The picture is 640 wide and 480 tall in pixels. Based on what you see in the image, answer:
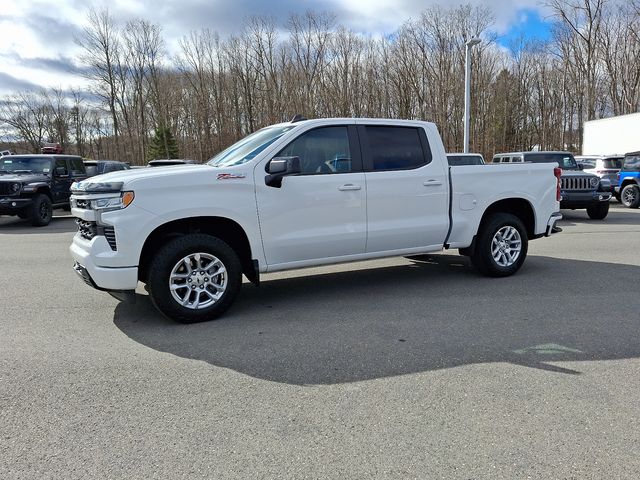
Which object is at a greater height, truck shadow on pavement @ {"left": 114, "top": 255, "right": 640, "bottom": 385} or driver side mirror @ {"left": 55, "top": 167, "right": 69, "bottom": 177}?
driver side mirror @ {"left": 55, "top": 167, "right": 69, "bottom": 177}

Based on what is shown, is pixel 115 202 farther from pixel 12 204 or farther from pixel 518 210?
pixel 12 204

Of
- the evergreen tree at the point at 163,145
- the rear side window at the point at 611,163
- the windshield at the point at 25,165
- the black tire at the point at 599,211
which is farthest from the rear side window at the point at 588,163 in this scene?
the evergreen tree at the point at 163,145

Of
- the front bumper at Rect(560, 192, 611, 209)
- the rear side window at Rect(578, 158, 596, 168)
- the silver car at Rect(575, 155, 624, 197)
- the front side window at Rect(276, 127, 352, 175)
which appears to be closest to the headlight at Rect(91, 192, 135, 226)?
the front side window at Rect(276, 127, 352, 175)

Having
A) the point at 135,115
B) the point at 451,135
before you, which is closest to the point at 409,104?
the point at 451,135

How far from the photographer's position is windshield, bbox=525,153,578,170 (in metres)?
14.5

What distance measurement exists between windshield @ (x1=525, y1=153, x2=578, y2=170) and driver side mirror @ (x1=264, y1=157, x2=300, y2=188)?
1208 centimetres

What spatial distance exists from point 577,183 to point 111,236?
12853 millimetres

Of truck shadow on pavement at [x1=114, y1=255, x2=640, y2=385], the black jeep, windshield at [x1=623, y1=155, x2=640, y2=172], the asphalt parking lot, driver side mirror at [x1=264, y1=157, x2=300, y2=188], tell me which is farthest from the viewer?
windshield at [x1=623, y1=155, x2=640, y2=172]

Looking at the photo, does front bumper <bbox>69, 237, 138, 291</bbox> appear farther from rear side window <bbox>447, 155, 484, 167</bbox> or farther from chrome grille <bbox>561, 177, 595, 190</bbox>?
rear side window <bbox>447, 155, 484, 167</bbox>

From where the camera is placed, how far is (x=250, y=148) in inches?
212

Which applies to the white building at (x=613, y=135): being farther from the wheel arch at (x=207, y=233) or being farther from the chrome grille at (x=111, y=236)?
the chrome grille at (x=111, y=236)

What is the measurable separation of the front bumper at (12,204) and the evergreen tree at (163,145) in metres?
30.8

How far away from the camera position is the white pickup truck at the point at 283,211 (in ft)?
14.9

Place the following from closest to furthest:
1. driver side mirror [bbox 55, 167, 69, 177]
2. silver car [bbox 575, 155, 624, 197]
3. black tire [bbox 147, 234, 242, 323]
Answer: black tire [bbox 147, 234, 242, 323] < driver side mirror [bbox 55, 167, 69, 177] < silver car [bbox 575, 155, 624, 197]
